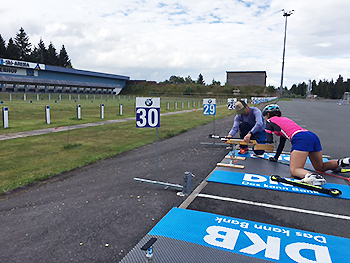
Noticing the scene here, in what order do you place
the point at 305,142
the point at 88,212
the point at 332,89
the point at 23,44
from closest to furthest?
the point at 88,212 < the point at 305,142 < the point at 23,44 < the point at 332,89

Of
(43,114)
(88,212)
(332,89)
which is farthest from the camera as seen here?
(332,89)

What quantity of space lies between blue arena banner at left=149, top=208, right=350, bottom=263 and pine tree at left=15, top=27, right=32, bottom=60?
9950 cm

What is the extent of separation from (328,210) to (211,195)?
198cm

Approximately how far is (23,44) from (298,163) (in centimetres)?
10314

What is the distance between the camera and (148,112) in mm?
5766

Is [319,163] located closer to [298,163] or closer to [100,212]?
[298,163]

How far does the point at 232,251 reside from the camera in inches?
129

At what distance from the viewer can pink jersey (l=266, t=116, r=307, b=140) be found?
637cm

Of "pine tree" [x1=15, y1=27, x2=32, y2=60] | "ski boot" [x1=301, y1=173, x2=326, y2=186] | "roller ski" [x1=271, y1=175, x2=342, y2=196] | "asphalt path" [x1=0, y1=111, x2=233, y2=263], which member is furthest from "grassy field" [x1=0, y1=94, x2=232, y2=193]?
"pine tree" [x1=15, y1=27, x2=32, y2=60]

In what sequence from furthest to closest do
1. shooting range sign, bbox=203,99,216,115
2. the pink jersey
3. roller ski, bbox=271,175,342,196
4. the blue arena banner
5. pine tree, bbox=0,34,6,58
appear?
pine tree, bbox=0,34,6,58
shooting range sign, bbox=203,99,216,115
the pink jersey
roller ski, bbox=271,175,342,196
the blue arena banner

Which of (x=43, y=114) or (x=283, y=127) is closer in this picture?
(x=283, y=127)

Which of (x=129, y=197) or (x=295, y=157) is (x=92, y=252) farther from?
(x=295, y=157)

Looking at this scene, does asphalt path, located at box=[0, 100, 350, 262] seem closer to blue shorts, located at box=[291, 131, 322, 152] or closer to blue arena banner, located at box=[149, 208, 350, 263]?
blue arena banner, located at box=[149, 208, 350, 263]

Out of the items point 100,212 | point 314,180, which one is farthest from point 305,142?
point 100,212
